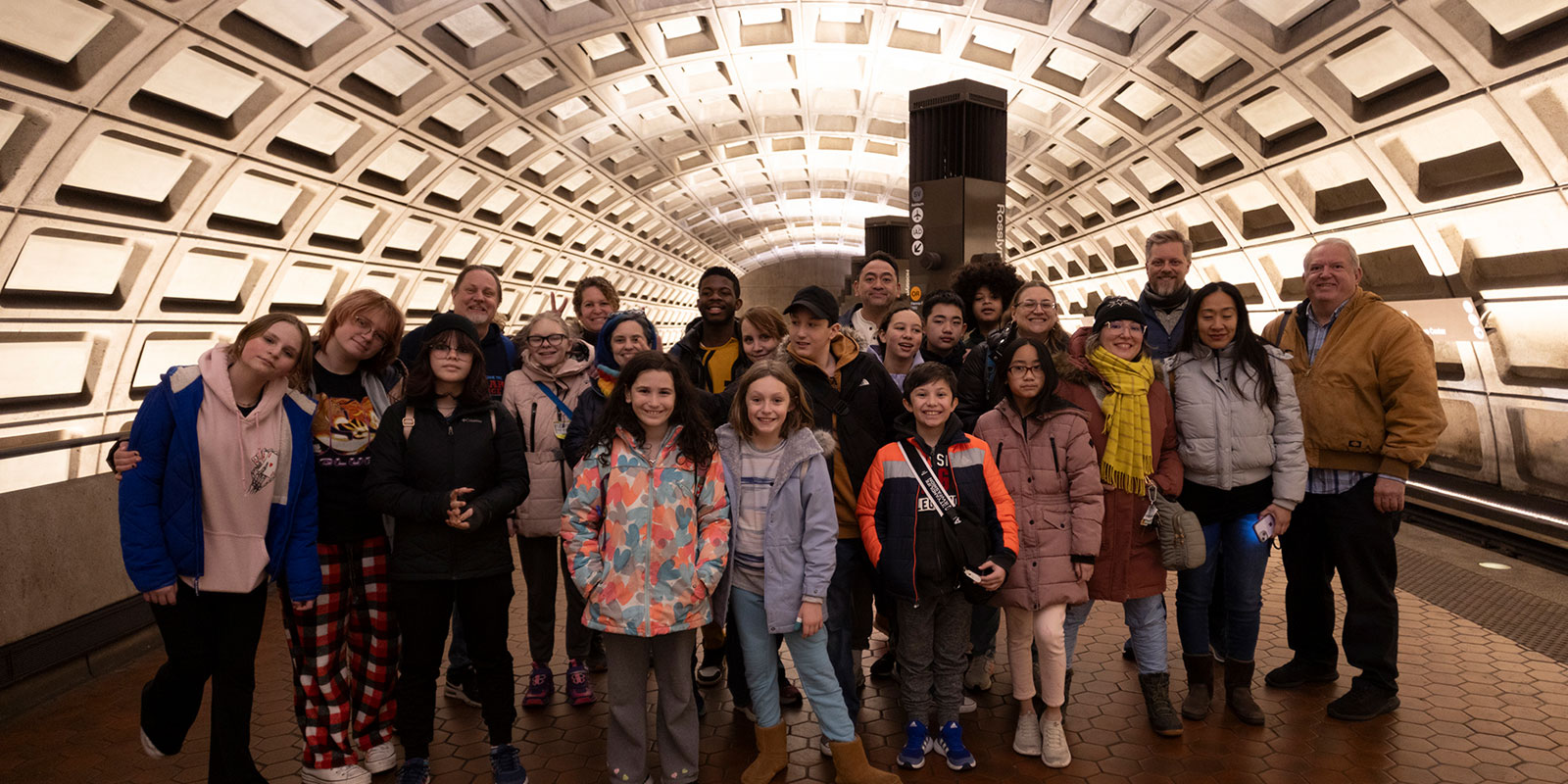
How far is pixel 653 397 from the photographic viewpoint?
10.0 ft

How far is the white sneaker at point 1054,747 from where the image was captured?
11.0 feet

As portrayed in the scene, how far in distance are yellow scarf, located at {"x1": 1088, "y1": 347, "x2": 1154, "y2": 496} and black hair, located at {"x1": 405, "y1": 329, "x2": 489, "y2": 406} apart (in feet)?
8.99

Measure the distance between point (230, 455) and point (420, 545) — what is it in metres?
0.74

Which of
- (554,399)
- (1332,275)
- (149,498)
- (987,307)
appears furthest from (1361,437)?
(149,498)

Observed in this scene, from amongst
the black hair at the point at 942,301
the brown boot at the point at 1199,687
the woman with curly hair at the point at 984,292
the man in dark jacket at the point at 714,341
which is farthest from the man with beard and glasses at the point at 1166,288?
the man in dark jacket at the point at 714,341

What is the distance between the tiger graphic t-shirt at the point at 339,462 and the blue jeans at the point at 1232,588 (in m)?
3.71

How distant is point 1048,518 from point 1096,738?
3.72 ft

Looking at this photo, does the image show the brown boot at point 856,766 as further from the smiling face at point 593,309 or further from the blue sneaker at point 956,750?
the smiling face at point 593,309

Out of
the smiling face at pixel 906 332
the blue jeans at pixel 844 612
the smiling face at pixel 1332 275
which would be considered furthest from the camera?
the smiling face at pixel 906 332

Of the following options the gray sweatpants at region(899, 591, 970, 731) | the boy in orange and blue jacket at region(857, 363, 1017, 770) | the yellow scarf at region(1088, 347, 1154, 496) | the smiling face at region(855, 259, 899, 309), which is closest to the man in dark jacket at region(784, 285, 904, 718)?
the boy in orange and blue jacket at region(857, 363, 1017, 770)

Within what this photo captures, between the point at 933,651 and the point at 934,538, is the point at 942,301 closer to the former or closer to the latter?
the point at 934,538

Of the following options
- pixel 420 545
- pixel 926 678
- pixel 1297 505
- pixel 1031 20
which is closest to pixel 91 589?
pixel 420 545

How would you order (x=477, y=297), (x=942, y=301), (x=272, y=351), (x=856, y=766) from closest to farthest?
(x=272, y=351) → (x=856, y=766) → (x=477, y=297) → (x=942, y=301)

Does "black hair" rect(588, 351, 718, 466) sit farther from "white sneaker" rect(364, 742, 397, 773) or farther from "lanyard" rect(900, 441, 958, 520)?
"white sneaker" rect(364, 742, 397, 773)
